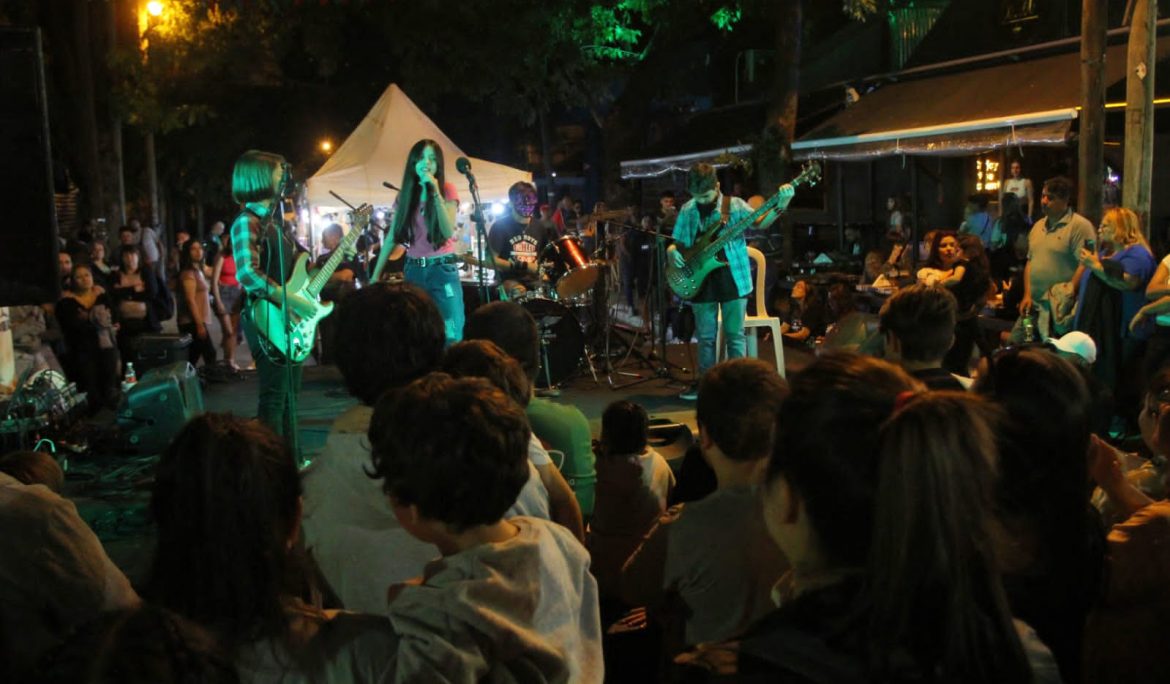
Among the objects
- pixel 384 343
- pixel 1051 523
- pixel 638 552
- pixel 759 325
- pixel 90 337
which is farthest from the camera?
pixel 90 337

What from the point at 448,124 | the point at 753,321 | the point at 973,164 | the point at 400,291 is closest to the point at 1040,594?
the point at 400,291

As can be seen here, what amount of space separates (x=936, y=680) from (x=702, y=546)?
95cm

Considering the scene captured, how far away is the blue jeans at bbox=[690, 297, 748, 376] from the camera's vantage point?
8.41 m

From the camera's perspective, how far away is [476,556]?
6.60 feet

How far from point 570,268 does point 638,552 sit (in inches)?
294

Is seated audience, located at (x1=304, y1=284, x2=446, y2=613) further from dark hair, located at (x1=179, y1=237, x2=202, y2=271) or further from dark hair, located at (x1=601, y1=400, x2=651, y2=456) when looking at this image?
dark hair, located at (x1=179, y1=237, x2=202, y2=271)

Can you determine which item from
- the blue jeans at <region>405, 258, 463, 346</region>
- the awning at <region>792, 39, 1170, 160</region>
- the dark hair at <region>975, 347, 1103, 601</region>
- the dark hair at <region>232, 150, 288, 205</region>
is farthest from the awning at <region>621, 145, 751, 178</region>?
the dark hair at <region>975, 347, 1103, 601</region>

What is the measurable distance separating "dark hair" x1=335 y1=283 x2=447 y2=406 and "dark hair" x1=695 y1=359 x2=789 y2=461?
0.80 meters

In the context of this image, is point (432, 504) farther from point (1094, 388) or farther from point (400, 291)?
point (1094, 388)

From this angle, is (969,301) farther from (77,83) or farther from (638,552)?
(77,83)

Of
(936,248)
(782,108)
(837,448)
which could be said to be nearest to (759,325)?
(936,248)

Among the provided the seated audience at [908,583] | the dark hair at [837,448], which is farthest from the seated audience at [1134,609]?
the dark hair at [837,448]

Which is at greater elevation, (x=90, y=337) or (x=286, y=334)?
(x=286, y=334)

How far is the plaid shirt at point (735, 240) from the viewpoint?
8.33 meters
